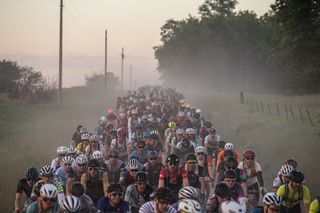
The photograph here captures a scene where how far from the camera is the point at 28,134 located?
28.7 m

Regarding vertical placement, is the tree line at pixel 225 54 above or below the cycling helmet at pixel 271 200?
above

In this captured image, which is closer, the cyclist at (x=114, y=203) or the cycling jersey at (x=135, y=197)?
the cyclist at (x=114, y=203)

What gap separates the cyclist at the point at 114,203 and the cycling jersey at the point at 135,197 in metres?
0.80

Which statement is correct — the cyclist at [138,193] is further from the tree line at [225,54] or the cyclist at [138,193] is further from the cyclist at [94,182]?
the tree line at [225,54]

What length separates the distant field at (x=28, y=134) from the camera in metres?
16.2

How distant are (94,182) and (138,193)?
1145 millimetres

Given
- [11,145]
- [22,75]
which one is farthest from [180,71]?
[11,145]

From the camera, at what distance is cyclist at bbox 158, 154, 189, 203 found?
30.6ft

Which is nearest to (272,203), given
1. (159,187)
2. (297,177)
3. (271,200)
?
(271,200)

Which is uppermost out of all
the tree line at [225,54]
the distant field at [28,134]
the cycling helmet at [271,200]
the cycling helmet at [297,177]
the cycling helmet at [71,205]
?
the tree line at [225,54]

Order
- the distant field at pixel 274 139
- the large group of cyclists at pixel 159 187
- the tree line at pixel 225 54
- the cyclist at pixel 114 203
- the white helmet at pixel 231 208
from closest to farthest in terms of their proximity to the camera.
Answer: the white helmet at pixel 231 208 → the large group of cyclists at pixel 159 187 → the cyclist at pixel 114 203 → the distant field at pixel 274 139 → the tree line at pixel 225 54

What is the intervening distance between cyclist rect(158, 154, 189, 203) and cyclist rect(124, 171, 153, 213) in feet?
2.47

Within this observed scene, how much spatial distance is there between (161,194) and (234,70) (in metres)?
88.3

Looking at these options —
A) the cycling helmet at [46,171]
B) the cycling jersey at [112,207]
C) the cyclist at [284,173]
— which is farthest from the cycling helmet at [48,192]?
the cyclist at [284,173]
